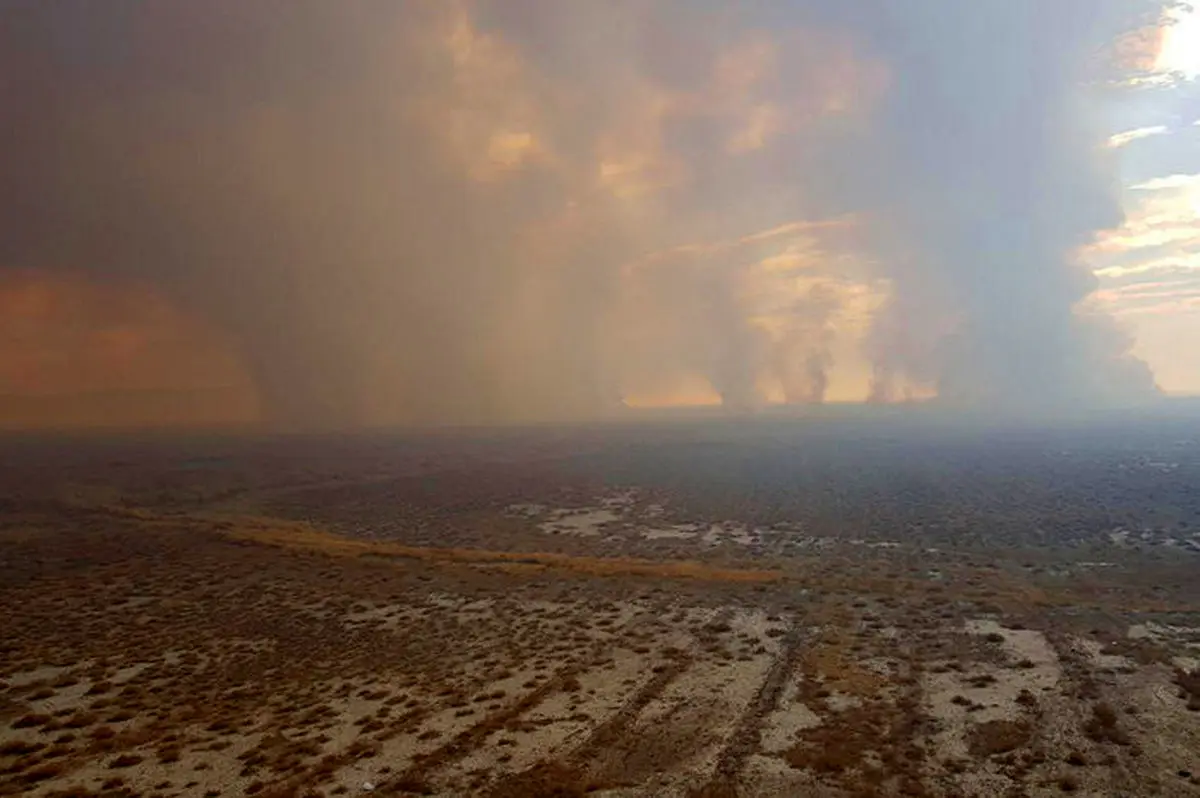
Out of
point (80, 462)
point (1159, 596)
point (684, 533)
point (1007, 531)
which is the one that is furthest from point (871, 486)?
point (80, 462)

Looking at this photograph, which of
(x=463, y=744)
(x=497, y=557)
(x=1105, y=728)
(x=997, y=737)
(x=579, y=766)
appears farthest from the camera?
(x=497, y=557)

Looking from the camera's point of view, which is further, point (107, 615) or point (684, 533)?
point (684, 533)

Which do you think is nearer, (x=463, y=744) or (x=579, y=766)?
(x=579, y=766)

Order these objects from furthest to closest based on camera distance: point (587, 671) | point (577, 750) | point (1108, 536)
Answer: point (1108, 536) < point (587, 671) < point (577, 750)

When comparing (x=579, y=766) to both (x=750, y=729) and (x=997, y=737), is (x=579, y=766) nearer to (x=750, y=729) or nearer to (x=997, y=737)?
(x=750, y=729)

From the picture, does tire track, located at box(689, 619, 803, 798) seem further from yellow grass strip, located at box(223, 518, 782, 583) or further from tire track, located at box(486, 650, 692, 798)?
yellow grass strip, located at box(223, 518, 782, 583)

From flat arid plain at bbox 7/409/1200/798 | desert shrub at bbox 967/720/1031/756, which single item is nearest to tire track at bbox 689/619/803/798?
flat arid plain at bbox 7/409/1200/798

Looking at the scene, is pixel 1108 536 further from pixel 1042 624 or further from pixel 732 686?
pixel 732 686

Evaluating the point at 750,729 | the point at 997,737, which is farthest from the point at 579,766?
the point at 997,737
